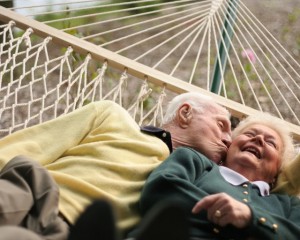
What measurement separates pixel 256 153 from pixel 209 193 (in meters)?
0.27

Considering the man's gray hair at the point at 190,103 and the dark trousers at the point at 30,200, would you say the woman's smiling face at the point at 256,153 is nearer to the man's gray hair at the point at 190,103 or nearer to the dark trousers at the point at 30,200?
the man's gray hair at the point at 190,103

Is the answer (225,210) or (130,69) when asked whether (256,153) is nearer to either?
(225,210)

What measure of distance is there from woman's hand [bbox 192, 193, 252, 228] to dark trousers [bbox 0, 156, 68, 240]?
0.27 meters

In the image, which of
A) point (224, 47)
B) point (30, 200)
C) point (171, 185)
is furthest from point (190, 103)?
point (224, 47)

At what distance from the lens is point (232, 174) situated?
4.68 feet

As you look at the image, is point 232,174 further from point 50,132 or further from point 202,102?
point 50,132

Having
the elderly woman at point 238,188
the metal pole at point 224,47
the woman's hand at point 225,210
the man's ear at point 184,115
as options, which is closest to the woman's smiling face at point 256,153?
the elderly woman at point 238,188

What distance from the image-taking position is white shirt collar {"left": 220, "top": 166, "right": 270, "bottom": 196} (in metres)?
1.40

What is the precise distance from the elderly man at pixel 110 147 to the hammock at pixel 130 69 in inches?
10.2

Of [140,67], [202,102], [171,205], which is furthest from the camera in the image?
[140,67]

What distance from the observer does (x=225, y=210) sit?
43.8 inches

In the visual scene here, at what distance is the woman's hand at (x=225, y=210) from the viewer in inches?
43.7

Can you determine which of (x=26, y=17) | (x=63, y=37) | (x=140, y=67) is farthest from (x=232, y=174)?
(x=26, y=17)

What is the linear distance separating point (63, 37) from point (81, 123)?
0.72 metres
